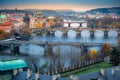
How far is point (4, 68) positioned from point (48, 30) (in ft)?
66.1

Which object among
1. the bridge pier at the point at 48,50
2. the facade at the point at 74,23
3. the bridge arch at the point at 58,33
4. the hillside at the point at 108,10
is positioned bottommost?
the facade at the point at 74,23

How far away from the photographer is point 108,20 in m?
31.5

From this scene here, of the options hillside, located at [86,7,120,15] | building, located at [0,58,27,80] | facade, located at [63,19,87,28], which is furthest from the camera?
hillside, located at [86,7,120,15]

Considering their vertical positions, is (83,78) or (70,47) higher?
(83,78)

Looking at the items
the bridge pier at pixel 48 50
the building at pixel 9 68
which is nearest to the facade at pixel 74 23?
the bridge pier at pixel 48 50

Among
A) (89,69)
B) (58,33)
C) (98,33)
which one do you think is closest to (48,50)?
(89,69)

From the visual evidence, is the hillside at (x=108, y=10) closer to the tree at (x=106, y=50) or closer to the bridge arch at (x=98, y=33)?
the bridge arch at (x=98, y=33)

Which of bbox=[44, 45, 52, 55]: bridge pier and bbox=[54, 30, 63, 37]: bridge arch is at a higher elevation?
bbox=[44, 45, 52, 55]: bridge pier

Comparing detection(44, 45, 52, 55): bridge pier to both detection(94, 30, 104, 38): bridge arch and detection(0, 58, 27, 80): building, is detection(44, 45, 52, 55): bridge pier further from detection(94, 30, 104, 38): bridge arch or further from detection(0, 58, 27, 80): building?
detection(0, 58, 27, 80): building

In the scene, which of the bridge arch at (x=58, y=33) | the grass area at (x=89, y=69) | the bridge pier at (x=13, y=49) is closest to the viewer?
the grass area at (x=89, y=69)

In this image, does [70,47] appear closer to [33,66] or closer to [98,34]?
[33,66]

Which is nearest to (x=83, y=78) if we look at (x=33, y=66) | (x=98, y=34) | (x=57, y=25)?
(x=33, y=66)

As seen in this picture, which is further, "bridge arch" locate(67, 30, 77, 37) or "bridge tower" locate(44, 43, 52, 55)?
"bridge arch" locate(67, 30, 77, 37)

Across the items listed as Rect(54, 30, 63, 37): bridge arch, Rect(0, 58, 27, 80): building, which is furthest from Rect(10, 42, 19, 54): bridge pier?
Rect(0, 58, 27, 80): building
